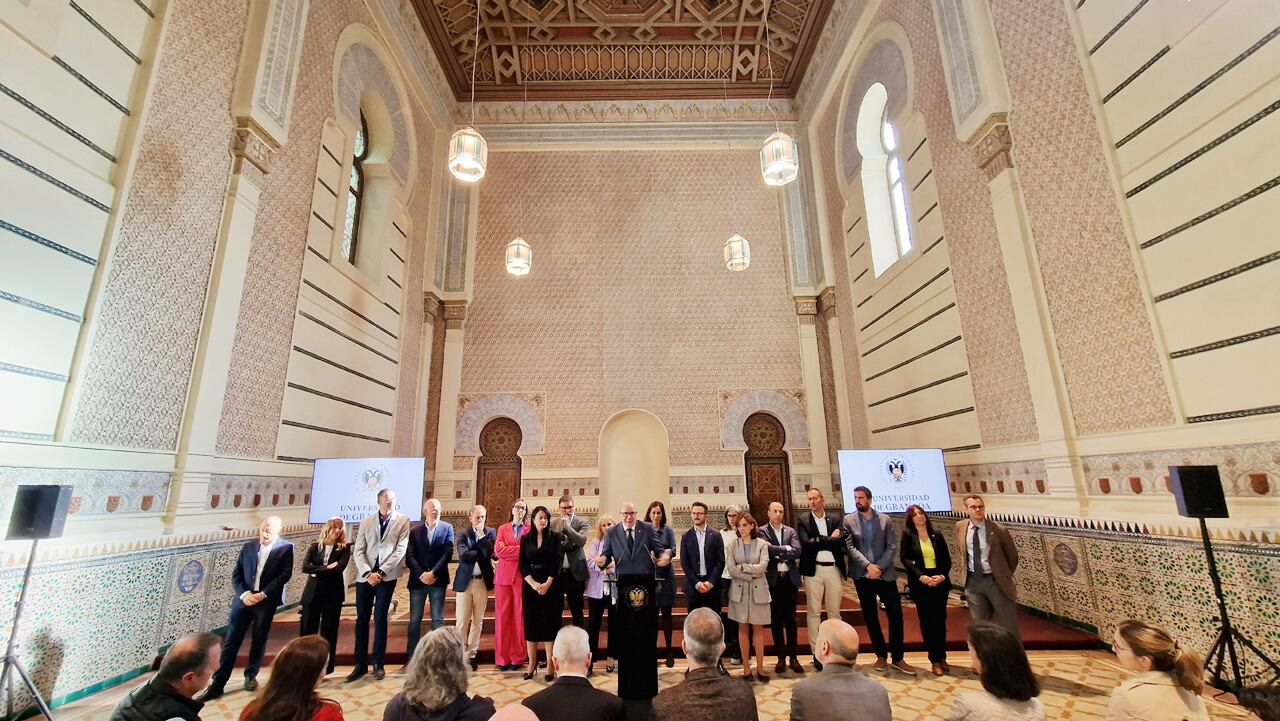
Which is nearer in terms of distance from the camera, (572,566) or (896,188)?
(572,566)

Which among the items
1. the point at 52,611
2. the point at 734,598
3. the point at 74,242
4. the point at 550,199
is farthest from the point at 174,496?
the point at 550,199

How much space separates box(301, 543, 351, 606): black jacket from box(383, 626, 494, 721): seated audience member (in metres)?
2.31

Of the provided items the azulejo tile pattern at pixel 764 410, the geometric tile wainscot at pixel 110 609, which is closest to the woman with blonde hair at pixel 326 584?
the geometric tile wainscot at pixel 110 609

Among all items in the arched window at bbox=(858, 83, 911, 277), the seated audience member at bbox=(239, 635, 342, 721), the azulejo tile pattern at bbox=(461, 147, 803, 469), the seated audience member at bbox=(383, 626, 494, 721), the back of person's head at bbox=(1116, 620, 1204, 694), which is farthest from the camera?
the azulejo tile pattern at bbox=(461, 147, 803, 469)

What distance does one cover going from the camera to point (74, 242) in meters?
3.25

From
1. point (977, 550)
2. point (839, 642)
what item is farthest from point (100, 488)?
point (977, 550)

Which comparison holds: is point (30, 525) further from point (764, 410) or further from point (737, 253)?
point (764, 410)

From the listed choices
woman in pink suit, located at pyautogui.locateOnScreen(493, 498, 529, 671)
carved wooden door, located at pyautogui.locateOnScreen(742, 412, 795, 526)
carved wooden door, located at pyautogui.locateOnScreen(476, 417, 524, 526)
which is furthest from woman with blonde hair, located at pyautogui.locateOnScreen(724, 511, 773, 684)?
carved wooden door, located at pyautogui.locateOnScreen(476, 417, 524, 526)

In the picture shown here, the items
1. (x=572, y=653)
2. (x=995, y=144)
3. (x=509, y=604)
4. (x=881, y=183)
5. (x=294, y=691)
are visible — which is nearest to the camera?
(x=294, y=691)

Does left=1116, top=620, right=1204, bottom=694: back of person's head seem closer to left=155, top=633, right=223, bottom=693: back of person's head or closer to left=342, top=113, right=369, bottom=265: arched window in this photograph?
left=155, top=633, right=223, bottom=693: back of person's head

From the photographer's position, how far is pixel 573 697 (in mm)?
1654

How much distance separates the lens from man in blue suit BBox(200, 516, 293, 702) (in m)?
3.29

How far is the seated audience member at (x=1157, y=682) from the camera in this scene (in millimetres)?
1657

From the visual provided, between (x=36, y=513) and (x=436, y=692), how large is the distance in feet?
8.51
